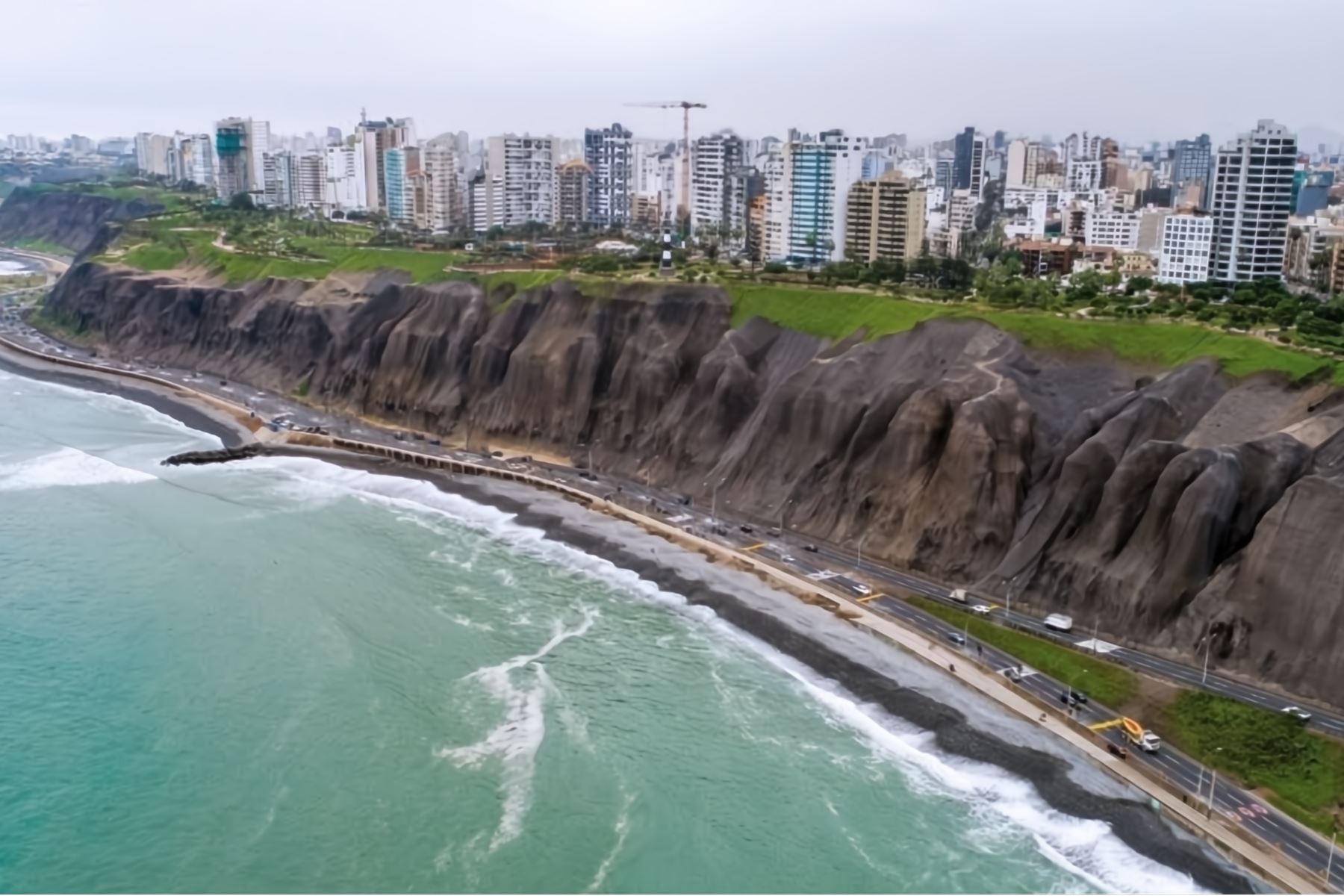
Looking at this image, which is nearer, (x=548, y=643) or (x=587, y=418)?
(x=548, y=643)

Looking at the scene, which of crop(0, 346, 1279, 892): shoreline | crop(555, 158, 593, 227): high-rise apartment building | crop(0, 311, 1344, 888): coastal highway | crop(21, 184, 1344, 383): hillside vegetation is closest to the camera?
crop(0, 346, 1279, 892): shoreline

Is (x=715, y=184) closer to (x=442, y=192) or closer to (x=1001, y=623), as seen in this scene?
(x=442, y=192)

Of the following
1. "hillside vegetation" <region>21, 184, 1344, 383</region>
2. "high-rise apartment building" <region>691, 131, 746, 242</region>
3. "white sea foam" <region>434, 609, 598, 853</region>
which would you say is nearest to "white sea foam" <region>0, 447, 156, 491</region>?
"hillside vegetation" <region>21, 184, 1344, 383</region>

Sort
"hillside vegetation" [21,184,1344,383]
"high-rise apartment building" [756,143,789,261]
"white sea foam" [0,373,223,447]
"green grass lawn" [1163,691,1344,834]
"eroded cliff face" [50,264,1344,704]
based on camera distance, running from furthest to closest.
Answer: "high-rise apartment building" [756,143,789,261]
"white sea foam" [0,373,223,447]
"hillside vegetation" [21,184,1344,383]
"eroded cliff face" [50,264,1344,704]
"green grass lawn" [1163,691,1344,834]

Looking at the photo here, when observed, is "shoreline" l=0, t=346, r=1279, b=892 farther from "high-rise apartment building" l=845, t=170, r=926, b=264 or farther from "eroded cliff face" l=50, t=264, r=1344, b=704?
"high-rise apartment building" l=845, t=170, r=926, b=264

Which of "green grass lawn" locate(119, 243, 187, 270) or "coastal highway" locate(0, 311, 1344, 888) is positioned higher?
"green grass lawn" locate(119, 243, 187, 270)

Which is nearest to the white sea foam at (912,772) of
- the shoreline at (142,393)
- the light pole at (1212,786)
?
the light pole at (1212,786)

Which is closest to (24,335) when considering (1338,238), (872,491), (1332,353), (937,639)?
(872,491)

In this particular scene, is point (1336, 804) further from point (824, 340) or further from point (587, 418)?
point (587, 418)
